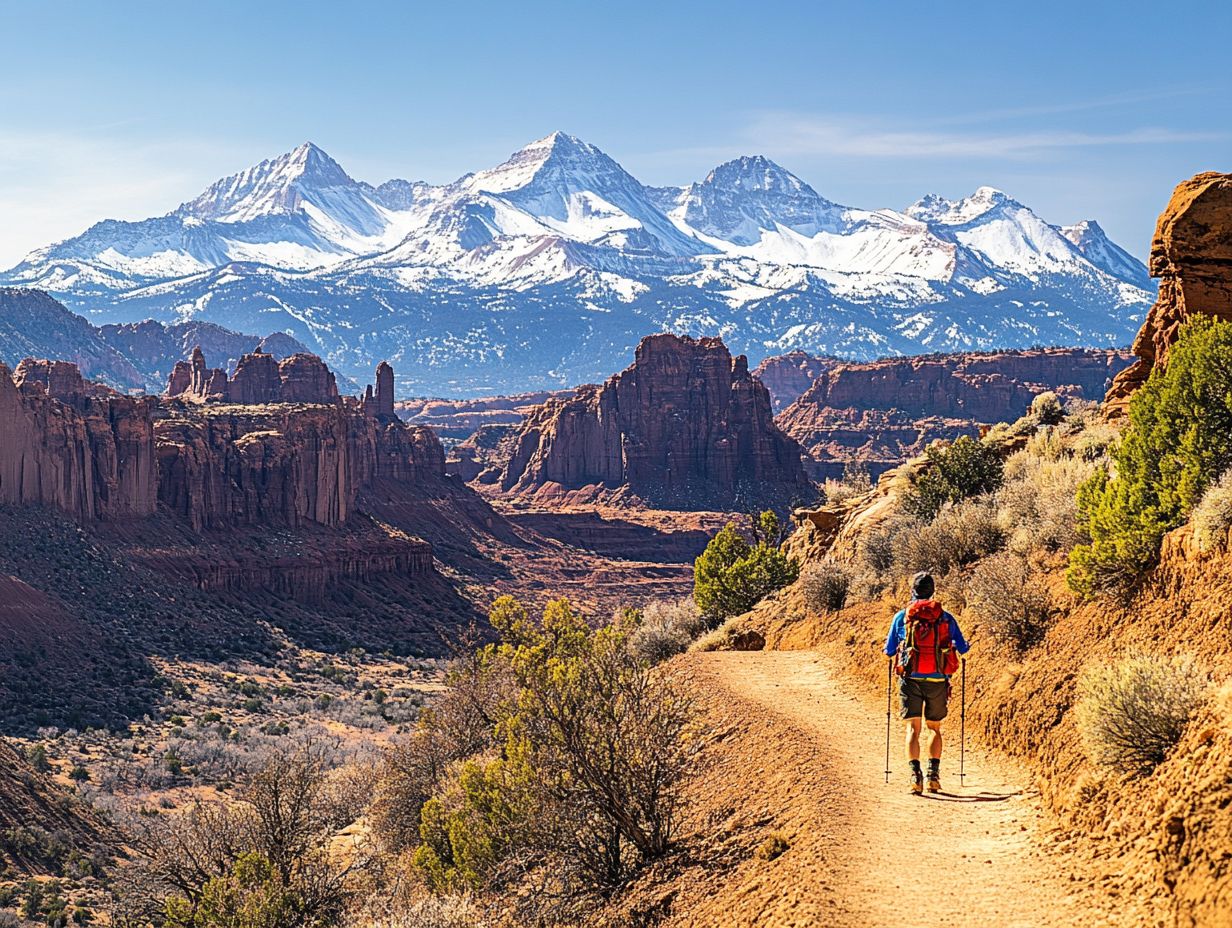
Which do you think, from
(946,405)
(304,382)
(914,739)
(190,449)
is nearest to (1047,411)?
(914,739)

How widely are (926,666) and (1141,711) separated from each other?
3.02m

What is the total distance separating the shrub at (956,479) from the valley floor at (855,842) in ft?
31.3

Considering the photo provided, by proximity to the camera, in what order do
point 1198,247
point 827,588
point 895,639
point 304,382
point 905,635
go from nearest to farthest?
point 905,635
point 895,639
point 1198,247
point 827,588
point 304,382

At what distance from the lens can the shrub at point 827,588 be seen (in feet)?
85.2

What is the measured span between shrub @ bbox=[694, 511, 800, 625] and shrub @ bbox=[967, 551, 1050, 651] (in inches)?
662

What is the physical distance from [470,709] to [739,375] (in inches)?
5178

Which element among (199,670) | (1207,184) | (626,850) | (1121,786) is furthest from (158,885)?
(199,670)

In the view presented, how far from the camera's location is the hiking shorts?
14.2m

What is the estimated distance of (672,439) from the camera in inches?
6127

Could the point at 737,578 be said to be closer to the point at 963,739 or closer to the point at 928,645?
the point at 963,739

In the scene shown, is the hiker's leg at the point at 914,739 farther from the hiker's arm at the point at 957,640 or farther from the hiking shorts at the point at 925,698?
the hiker's arm at the point at 957,640

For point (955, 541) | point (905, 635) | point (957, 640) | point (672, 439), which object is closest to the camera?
point (957, 640)

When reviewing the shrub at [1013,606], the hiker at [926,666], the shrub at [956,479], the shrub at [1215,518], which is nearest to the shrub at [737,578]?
the shrub at [956,479]

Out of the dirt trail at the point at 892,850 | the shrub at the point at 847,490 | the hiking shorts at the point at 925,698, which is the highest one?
the shrub at the point at 847,490
